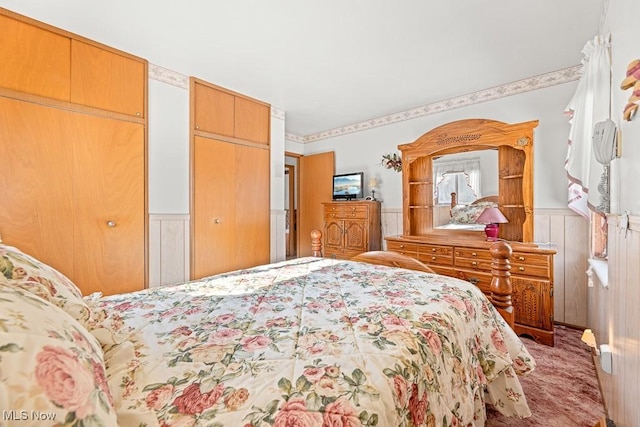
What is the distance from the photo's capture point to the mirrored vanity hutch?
2.52 meters

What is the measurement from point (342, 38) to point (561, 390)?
Result: 2.84 metres

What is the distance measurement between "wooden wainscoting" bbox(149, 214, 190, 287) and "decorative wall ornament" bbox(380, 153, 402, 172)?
266cm

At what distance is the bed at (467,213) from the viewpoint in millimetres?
3188

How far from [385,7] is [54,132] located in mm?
2508

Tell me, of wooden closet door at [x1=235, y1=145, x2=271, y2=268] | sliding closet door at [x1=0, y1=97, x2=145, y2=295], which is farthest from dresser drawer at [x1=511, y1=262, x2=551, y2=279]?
sliding closet door at [x1=0, y1=97, x2=145, y2=295]

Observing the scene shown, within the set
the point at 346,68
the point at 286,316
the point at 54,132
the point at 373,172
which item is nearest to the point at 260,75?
the point at 346,68

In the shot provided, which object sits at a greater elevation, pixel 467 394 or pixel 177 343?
pixel 177 343

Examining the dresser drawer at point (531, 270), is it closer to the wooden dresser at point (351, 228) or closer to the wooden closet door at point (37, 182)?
the wooden dresser at point (351, 228)

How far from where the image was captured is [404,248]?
3393 mm

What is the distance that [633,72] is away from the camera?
1042 mm

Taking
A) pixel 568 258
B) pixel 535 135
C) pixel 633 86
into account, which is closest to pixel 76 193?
pixel 633 86

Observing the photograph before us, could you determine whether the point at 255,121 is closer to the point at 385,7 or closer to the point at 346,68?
the point at 346,68

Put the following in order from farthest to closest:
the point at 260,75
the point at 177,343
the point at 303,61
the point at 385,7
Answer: the point at 260,75 < the point at 303,61 < the point at 385,7 < the point at 177,343

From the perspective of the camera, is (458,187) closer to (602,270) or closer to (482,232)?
(482,232)
